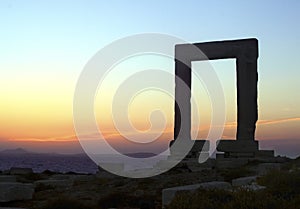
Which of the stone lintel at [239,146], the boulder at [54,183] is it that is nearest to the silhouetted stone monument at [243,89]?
the stone lintel at [239,146]

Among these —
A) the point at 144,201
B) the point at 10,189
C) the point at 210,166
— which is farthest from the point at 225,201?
the point at 210,166

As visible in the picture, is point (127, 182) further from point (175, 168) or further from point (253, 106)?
point (253, 106)

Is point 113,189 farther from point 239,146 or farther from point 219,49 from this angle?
point 219,49

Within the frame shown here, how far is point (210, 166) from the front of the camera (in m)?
21.9

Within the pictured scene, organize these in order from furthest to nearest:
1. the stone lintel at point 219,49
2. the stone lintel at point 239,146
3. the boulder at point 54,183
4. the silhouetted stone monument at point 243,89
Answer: the stone lintel at point 219,49 → the silhouetted stone monument at point 243,89 → the stone lintel at point 239,146 → the boulder at point 54,183

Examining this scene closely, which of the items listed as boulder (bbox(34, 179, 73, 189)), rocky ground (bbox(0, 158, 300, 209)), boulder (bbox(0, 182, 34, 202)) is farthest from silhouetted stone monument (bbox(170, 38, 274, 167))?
boulder (bbox(0, 182, 34, 202))

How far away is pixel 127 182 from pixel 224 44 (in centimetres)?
1061

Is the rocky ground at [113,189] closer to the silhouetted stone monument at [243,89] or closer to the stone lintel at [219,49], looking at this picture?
the silhouetted stone monument at [243,89]

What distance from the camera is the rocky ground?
1205cm

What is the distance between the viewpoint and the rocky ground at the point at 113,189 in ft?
39.5

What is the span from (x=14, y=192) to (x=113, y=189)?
3.78 meters

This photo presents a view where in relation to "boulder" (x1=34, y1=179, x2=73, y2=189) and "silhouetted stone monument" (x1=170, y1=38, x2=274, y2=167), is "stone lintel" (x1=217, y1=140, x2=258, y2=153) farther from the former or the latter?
"boulder" (x1=34, y1=179, x2=73, y2=189)

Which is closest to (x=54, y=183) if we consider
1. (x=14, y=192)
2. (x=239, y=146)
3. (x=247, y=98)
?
(x=14, y=192)

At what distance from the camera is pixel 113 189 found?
15586 mm
